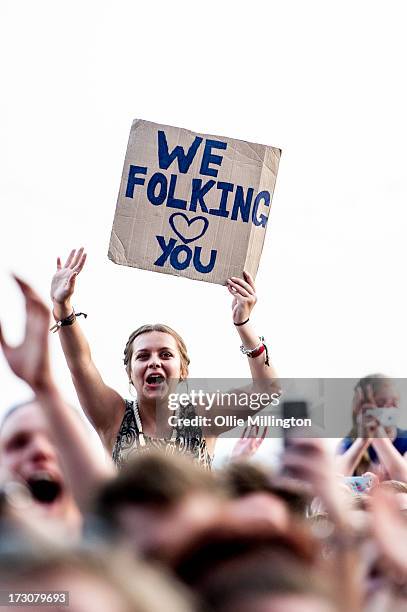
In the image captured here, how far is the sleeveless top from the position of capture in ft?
13.6

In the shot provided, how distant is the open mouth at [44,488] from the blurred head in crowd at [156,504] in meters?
0.64

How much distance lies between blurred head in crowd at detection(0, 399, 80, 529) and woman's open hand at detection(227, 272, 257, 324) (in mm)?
2393

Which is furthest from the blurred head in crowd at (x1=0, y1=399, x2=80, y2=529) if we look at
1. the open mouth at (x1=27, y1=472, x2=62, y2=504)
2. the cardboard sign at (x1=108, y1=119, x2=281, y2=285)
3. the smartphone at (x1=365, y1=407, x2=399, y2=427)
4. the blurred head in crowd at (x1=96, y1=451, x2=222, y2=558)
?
the cardboard sign at (x1=108, y1=119, x2=281, y2=285)

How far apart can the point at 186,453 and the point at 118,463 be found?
262mm

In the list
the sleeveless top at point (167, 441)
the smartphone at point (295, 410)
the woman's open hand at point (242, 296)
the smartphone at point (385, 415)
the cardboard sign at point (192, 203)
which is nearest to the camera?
the smartphone at point (295, 410)

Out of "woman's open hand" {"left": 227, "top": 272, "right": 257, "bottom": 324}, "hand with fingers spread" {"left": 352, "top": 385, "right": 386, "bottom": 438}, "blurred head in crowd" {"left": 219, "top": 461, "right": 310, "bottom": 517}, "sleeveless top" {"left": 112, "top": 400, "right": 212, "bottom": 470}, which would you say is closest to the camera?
"blurred head in crowd" {"left": 219, "top": 461, "right": 310, "bottom": 517}

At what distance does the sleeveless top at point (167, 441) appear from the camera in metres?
4.14

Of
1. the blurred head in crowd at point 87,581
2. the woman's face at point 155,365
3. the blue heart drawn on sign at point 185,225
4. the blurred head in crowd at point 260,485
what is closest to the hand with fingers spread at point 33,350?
the blurred head in crowd at point 260,485

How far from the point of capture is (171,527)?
1665 millimetres

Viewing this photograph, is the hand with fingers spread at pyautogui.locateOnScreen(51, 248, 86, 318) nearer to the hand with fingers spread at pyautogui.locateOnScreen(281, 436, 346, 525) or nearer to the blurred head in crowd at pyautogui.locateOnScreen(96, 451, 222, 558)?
the hand with fingers spread at pyautogui.locateOnScreen(281, 436, 346, 525)

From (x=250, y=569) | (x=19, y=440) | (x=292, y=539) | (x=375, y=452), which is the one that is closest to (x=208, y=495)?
(x=292, y=539)

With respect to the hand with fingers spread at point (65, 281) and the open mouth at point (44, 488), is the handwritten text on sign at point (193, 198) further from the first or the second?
the open mouth at point (44, 488)

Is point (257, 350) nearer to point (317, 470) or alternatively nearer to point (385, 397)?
point (385, 397)

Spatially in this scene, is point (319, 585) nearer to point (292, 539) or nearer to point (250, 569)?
point (250, 569)
